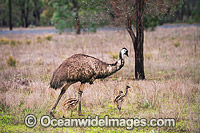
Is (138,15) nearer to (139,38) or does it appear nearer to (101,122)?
(139,38)

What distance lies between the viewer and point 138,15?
11.7m

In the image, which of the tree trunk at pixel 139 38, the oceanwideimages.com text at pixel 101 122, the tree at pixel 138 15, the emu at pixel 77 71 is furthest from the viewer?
the tree at pixel 138 15

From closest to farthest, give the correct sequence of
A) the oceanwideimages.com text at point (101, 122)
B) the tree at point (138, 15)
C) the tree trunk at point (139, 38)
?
the oceanwideimages.com text at point (101, 122) → the tree trunk at point (139, 38) → the tree at point (138, 15)

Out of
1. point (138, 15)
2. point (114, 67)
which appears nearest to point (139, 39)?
point (138, 15)

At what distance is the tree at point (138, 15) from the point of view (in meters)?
11.7

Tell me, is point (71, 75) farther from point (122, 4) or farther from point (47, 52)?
point (47, 52)

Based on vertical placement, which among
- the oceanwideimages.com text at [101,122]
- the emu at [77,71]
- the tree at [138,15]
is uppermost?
the tree at [138,15]

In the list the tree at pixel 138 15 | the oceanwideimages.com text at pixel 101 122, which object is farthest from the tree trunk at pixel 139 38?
the oceanwideimages.com text at pixel 101 122

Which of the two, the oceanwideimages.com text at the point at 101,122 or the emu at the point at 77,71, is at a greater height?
the emu at the point at 77,71

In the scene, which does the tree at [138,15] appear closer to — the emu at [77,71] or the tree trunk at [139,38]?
the tree trunk at [139,38]

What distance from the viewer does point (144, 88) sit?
32.7ft

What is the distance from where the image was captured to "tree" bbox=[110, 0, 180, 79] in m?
11.7

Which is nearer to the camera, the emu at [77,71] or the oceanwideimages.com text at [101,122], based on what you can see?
the emu at [77,71]

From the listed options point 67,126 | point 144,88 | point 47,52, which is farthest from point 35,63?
point 67,126
